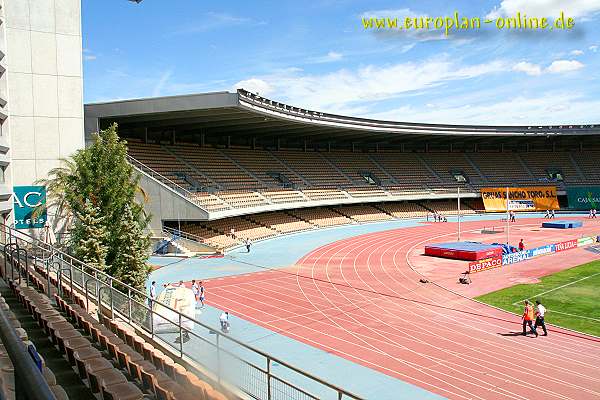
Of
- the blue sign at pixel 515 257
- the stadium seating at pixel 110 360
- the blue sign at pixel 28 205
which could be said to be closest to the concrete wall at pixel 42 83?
the blue sign at pixel 28 205

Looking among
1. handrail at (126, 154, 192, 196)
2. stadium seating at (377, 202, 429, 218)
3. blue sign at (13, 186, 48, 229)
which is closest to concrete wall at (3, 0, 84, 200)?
blue sign at (13, 186, 48, 229)

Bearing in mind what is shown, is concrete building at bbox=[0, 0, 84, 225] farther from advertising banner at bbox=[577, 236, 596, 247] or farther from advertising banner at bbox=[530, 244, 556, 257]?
advertising banner at bbox=[577, 236, 596, 247]

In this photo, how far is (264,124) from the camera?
43.4 meters

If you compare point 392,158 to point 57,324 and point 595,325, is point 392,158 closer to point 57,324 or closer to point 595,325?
point 595,325

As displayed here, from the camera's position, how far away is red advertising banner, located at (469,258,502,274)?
26938mm

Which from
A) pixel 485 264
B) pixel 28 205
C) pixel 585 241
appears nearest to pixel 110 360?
pixel 28 205

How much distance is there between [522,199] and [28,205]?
57201 mm

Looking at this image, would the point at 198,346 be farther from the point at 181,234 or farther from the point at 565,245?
the point at 565,245

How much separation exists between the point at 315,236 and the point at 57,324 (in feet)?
112

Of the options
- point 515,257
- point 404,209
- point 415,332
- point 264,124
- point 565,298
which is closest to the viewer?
point 415,332

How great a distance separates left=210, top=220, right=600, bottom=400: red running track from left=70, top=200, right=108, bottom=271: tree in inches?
227

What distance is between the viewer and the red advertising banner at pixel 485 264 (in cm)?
2694

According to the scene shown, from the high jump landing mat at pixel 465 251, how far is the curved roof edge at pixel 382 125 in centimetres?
1603

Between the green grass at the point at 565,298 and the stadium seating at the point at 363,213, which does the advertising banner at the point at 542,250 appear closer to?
the green grass at the point at 565,298
